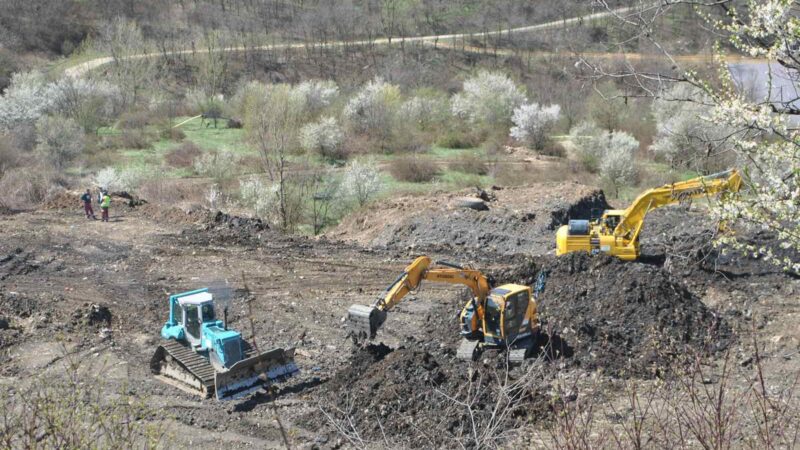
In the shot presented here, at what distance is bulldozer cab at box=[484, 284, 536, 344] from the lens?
45.1 feet

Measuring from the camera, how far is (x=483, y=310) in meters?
14.1

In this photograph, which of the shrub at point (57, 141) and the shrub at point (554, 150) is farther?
the shrub at point (554, 150)

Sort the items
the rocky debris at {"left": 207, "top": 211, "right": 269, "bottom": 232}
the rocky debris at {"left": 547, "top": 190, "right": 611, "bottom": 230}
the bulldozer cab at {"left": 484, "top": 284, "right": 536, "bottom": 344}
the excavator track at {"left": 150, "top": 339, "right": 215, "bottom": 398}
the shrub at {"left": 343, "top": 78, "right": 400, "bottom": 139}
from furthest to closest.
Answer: the shrub at {"left": 343, "top": 78, "right": 400, "bottom": 139} < the rocky debris at {"left": 207, "top": 211, "right": 269, "bottom": 232} < the rocky debris at {"left": 547, "top": 190, "right": 611, "bottom": 230} < the bulldozer cab at {"left": 484, "top": 284, "right": 536, "bottom": 344} < the excavator track at {"left": 150, "top": 339, "right": 215, "bottom": 398}

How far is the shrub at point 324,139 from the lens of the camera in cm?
3838

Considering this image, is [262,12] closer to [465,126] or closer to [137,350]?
[465,126]

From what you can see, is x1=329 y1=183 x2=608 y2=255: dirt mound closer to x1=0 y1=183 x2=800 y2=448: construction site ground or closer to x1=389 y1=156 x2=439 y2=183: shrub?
x1=0 y1=183 x2=800 y2=448: construction site ground

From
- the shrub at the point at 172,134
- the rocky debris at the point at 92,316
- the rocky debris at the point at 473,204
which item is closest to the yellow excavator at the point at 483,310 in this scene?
the rocky debris at the point at 92,316

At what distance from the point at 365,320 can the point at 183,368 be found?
11.1 feet

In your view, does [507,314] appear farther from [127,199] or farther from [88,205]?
[127,199]

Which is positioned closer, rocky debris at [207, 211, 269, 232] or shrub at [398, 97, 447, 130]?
rocky debris at [207, 211, 269, 232]

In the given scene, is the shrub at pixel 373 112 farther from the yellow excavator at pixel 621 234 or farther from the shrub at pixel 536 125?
the yellow excavator at pixel 621 234

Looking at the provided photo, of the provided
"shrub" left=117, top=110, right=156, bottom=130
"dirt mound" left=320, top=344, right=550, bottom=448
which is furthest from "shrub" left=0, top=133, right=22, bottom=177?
"dirt mound" left=320, top=344, right=550, bottom=448

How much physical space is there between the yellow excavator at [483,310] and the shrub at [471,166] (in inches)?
900

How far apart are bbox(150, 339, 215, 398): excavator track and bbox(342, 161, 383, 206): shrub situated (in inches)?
575
